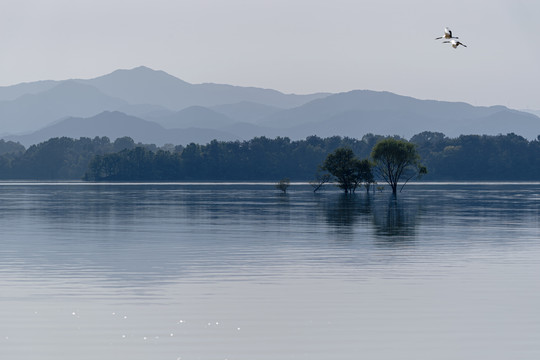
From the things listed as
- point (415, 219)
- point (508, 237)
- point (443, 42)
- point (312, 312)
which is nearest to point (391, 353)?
point (312, 312)

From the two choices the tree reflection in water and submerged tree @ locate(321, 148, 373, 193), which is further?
submerged tree @ locate(321, 148, 373, 193)

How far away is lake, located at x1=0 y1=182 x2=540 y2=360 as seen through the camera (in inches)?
872

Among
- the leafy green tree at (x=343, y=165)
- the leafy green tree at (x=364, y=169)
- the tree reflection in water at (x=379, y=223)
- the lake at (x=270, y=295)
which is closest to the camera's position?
the lake at (x=270, y=295)

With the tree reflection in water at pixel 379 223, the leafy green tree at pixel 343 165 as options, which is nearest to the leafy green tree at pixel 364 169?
the leafy green tree at pixel 343 165

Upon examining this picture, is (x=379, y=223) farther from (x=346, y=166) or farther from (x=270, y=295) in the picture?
(x=346, y=166)

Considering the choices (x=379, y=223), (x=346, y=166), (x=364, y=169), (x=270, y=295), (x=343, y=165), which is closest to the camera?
(x=270, y=295)

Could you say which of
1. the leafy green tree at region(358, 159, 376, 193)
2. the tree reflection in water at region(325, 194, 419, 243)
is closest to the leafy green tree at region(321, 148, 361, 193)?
the leafy green tree at region(358, 159, 376, 193)

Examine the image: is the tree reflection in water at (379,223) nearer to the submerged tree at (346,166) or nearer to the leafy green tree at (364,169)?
the leafy green tree at (364,169)

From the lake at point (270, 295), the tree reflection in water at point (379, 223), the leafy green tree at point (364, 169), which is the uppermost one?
the leafy green tree at point (364, 169)

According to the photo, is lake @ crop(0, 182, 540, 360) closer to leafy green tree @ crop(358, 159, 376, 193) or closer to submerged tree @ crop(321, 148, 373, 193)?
leafy green tree @ crop(358, 159, 376, 193)

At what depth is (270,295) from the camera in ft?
98.0

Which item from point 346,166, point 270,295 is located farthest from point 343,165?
point 270,295

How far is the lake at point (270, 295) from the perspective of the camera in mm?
22141

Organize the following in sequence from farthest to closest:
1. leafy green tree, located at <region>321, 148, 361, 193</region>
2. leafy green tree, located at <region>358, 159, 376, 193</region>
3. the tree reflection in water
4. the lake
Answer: leafy green tree, located at <region>321, 148, 361, 193</region>
leafy green tree, located at <region>358, 159, 376, 193</region>
the tree reflection in water
the lake
